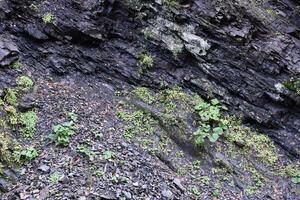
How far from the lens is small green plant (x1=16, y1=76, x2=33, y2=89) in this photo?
9.01 m

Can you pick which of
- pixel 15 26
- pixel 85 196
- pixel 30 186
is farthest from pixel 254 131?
pixel 15 26

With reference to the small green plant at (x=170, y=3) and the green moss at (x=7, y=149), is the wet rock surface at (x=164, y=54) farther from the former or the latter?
the green moss at (x=7, y=149)

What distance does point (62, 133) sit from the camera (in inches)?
316

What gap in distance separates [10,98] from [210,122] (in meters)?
4.80

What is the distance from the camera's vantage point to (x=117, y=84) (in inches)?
400

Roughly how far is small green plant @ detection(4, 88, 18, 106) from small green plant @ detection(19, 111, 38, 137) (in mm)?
332

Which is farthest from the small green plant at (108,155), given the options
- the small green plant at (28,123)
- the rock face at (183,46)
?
the rock face at (183,46)

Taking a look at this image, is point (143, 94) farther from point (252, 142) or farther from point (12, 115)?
point (12, 115)

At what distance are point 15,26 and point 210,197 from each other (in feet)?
21.1

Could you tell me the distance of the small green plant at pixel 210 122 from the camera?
930 cm

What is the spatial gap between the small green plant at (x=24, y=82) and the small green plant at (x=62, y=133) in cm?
149

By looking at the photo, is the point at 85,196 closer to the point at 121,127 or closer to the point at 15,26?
the point at 121,127

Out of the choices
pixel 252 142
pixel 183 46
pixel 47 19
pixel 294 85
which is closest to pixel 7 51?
pixel 47 19

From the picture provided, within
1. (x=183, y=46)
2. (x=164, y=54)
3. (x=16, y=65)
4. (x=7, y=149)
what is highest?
(x=183, y=46)
